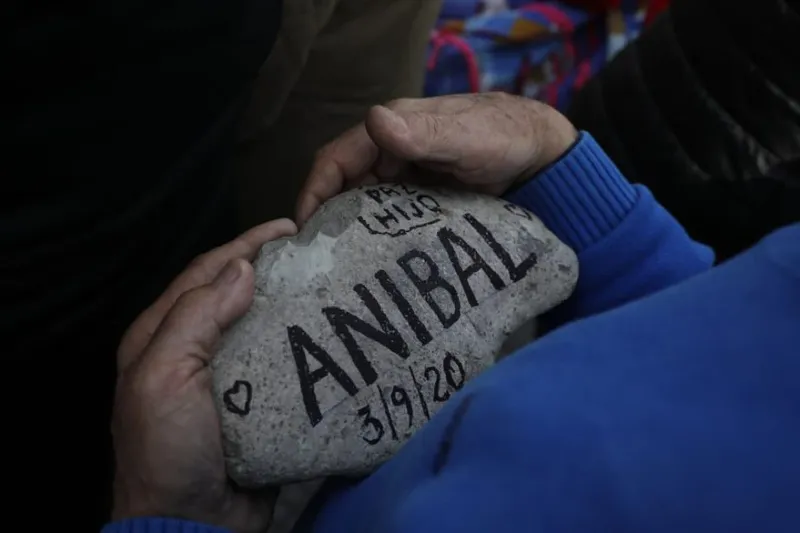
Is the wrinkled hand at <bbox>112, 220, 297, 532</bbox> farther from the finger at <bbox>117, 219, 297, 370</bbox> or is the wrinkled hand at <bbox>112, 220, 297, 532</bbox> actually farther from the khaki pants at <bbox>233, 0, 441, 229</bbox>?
the khaki pants at <bbox>233, 0, 441, 229</bbox>

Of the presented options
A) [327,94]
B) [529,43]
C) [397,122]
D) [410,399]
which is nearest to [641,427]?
[410,399]

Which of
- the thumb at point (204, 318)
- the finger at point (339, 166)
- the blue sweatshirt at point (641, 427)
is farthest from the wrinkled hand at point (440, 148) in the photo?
the blue sweatshirt at point (641, 427)

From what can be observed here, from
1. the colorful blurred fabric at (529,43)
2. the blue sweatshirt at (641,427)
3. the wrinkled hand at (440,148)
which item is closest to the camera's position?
the blue sweatshirt at (641,427)

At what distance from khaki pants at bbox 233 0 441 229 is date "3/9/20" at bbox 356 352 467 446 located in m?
0.31

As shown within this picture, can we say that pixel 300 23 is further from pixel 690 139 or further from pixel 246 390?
pixel 690 139

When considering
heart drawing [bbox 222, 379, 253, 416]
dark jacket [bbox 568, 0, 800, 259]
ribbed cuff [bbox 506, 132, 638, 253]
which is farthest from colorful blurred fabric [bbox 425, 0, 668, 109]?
heart drawing [bbox 222, 379, 253, 416]

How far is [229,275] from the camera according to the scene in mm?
465

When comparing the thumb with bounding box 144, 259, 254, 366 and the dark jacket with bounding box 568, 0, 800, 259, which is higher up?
the thumb with bounding box 144, 259, 254, 366

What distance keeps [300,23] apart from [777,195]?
17.4 inches

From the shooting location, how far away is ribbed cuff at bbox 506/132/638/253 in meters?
0.62

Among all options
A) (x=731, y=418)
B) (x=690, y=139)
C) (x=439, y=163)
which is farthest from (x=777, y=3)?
(x=731, y=418)

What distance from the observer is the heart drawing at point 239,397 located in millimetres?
434

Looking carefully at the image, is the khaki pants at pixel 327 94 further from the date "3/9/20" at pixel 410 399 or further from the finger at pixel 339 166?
the date "3/9/20" at pixel 410 399

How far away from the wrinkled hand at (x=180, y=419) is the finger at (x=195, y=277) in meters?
0.02
